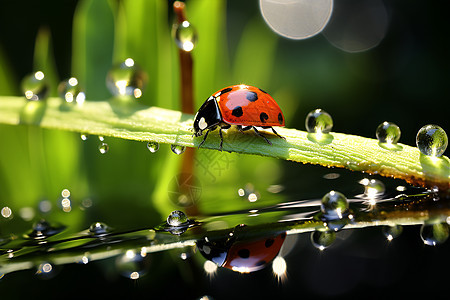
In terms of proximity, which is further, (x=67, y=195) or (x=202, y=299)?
(x=67, y=195)

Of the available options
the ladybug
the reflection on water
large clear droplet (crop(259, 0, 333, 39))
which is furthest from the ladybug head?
large clear droplet (crop(259, 0, 333, 39))

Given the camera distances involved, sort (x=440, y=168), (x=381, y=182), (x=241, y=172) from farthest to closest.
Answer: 1. (x=241, y=172)
2. (x=381, y=182)
3. (x=440, y=168)

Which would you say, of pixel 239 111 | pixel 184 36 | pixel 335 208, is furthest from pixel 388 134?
pixel 184 36

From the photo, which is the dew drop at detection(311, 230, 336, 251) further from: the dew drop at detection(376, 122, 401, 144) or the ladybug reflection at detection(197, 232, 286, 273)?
the dew drop at detection(376, 122, 401, 144)

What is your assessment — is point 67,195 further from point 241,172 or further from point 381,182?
point 381,182

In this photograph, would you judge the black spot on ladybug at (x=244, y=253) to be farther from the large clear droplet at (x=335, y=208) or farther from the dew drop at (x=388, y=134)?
the dew drop at (x=388, y=134)

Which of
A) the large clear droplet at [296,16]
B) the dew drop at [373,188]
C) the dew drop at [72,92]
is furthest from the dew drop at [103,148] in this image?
the large clear droplet at [296,16]

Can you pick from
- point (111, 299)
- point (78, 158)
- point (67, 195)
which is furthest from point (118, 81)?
point (111, 299)

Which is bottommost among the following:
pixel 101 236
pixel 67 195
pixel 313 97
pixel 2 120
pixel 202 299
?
pixel 202 299
